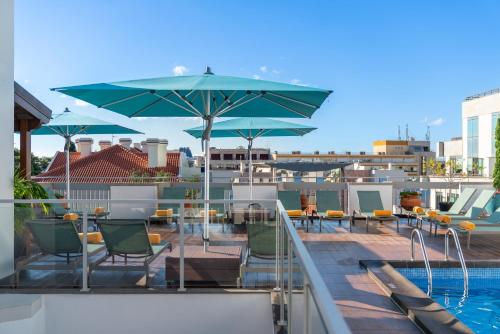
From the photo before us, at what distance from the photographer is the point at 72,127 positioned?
11.5m

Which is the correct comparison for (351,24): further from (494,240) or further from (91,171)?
(494,240)

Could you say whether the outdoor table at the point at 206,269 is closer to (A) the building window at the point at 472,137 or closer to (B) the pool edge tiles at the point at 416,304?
(B) the pool edge tiles at the point at 416,304

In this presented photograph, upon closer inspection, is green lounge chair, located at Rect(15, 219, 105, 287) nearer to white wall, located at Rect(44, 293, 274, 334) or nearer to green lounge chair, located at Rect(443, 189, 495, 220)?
white wall, located at Rect(44, 293, 274, 334)

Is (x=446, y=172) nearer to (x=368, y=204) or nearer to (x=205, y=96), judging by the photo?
(x=368, y=204)

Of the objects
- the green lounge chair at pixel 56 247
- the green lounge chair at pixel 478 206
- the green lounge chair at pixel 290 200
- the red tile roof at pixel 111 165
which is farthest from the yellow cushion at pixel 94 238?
the red tile roof at pixel 111 165

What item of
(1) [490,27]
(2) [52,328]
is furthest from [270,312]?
(1) [490,27]

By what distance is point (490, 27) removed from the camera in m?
34.7

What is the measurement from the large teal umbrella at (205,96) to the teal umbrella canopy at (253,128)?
75.3 inches

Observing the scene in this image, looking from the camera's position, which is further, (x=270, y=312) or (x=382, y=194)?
(x=382, y=194)

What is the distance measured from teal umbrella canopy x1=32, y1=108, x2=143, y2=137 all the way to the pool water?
25.5 feet

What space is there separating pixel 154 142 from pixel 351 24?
1317 cm

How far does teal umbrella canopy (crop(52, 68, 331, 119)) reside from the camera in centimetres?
555

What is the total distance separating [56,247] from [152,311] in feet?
4.51

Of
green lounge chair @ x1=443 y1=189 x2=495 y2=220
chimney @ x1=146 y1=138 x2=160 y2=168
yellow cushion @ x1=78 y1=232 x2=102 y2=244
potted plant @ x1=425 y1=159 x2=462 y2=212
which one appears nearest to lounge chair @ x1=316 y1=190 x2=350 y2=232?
green lounge chair @ x1=443 y1=189 x2=495 y2=220
